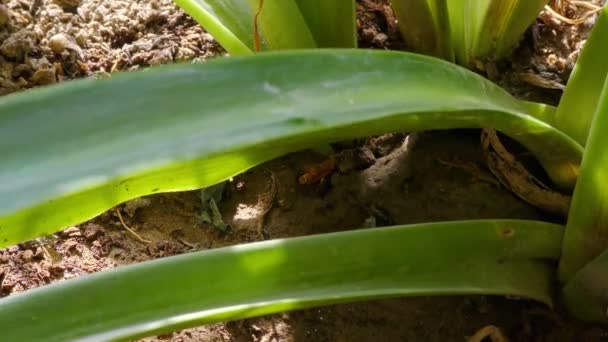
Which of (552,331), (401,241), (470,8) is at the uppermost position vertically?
(470,8)

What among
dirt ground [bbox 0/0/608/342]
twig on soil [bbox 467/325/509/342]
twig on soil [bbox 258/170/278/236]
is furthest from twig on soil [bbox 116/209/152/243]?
twig on soil [bbox 467/325/509/342]

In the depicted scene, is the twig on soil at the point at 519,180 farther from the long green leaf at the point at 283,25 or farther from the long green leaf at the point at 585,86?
the long green leaf at the point at 283,25

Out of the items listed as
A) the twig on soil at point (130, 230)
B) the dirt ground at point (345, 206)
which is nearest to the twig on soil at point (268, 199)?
the dirt ground at point (345, 206)

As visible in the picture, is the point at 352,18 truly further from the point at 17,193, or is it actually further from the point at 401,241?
the point at 17,193

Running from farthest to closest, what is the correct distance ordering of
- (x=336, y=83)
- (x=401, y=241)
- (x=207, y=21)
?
1. (x=207, y=21)
2. (x=401, y=241)
3. (x=336, y=83)

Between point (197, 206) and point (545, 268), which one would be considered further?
point (197, 206)

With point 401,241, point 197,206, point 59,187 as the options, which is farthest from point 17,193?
point 197,206

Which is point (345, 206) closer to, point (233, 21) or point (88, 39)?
point (233, 21)
